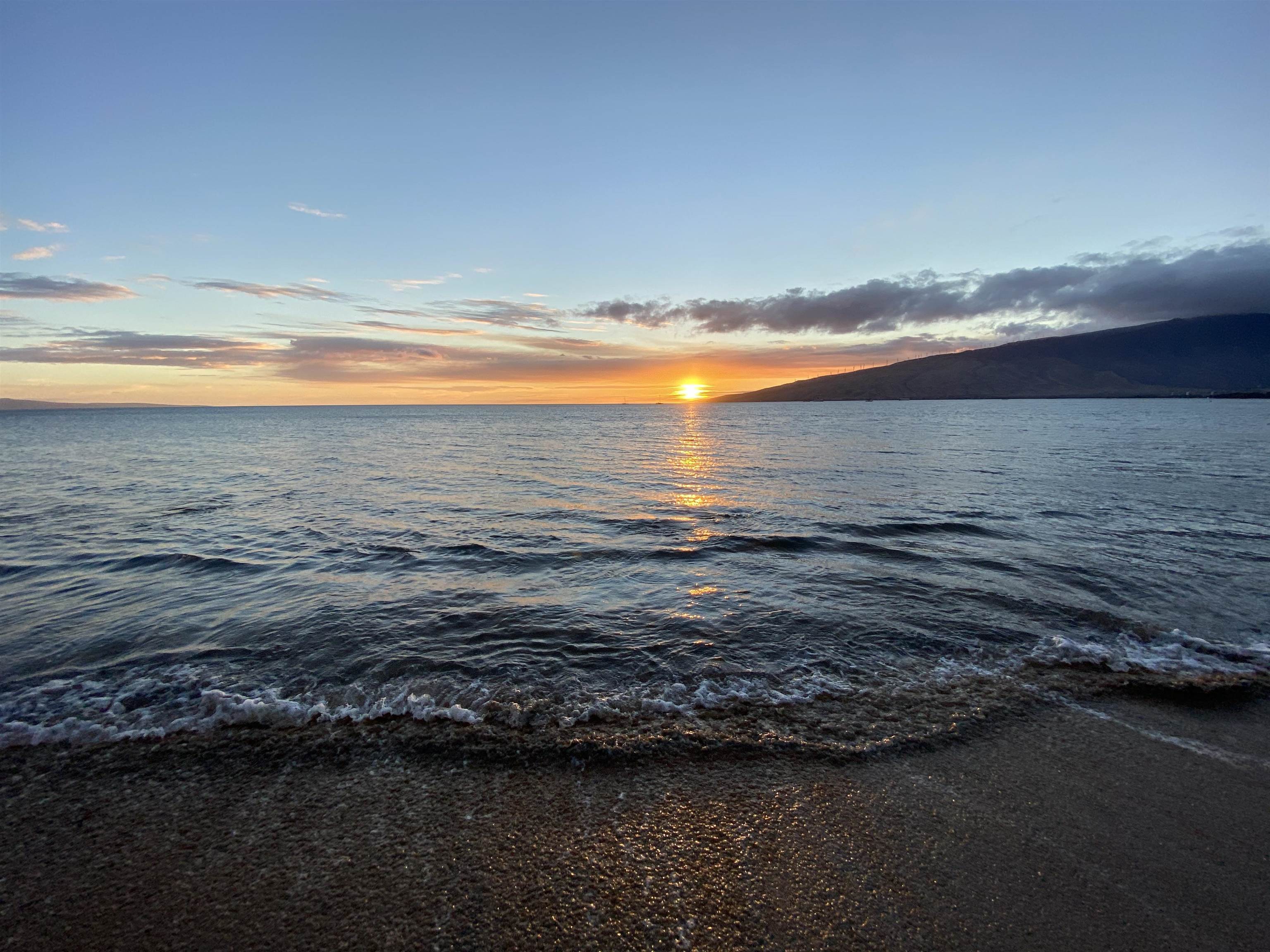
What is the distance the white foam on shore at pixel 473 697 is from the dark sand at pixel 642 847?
64 centimetres

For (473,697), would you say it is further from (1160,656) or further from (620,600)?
(1160,656)

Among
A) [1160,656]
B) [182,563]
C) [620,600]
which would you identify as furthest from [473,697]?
[182,563]

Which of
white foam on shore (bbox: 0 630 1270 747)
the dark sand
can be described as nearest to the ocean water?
white foam on shore (bbox: 0 630 1270 747)

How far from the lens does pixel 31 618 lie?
1130cm

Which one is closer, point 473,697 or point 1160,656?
point 473,697

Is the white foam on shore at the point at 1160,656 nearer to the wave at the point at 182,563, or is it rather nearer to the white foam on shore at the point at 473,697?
the white foam on shore at the point at 473,697

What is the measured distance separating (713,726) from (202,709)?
694 centimetres

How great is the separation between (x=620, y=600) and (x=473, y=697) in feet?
15.7

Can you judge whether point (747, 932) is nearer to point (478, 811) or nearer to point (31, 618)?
point (478, 811)

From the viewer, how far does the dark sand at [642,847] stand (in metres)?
4.33

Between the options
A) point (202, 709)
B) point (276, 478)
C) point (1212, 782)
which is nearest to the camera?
point (1212, 782)

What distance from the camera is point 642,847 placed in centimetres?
512

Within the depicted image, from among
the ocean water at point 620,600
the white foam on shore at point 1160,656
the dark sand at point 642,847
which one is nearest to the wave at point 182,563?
the ocean water at point 620,600

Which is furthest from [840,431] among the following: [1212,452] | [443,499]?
[443,499]
